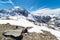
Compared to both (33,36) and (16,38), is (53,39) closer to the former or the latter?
(33,36)

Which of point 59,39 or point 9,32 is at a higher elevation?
point 9,32

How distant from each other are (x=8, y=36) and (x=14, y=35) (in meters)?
1.03

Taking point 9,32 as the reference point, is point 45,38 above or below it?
below

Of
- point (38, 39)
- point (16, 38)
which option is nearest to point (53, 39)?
point (38, 39)

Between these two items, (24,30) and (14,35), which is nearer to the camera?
(14,35)

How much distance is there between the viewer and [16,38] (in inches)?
Answer: 901

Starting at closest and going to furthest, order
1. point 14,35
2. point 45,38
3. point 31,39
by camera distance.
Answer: point 14,35, point 31,39, point 45,38

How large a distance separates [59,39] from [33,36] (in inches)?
205

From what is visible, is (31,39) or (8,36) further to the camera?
(31,39)

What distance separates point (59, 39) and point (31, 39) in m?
6.05

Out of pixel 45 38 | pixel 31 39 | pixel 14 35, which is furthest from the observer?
pixel 45 38

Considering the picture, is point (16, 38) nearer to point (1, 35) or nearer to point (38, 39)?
point (1, 35)

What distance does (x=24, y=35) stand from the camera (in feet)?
85.8

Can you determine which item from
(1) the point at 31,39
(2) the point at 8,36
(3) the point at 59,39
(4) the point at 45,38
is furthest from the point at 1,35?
(3) the point at 59,39
